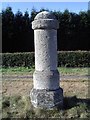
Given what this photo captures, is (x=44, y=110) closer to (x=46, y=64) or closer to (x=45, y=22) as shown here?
(x=46, y=64)

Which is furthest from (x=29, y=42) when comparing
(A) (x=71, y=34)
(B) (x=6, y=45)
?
(A) (x=71, y=34)

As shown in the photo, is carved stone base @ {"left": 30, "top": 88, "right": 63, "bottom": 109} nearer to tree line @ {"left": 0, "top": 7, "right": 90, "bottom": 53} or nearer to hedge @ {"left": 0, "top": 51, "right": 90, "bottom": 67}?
hedge @ {"left": 0, "top": 51, "right": 90, "bottom": 67}

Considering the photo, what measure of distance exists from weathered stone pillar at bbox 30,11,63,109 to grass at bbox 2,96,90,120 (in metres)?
0.19

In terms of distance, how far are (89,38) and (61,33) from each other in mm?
2097

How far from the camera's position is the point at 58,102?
7.03 meters

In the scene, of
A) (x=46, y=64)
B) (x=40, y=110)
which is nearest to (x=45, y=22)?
(x=46, y=64)

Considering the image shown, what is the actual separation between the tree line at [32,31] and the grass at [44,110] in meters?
14.3

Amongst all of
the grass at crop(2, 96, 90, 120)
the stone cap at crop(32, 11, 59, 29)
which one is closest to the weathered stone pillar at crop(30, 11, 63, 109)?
the stone cap at crop(32, 11, 59, 29)

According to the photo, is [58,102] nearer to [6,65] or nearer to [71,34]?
[6,65]

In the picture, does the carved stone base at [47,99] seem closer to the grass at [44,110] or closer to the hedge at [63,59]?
the grass at [44,110]

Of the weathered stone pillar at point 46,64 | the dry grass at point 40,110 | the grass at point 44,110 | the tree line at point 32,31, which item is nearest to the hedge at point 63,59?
the tree line at point 32,31

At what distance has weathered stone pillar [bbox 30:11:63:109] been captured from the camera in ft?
23.0

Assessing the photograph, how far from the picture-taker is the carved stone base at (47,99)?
6.98m

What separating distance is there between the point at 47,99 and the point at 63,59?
1066cm
